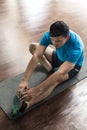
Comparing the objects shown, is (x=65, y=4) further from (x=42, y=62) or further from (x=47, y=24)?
(x=42, y=62)

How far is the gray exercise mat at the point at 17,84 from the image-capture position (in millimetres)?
1596

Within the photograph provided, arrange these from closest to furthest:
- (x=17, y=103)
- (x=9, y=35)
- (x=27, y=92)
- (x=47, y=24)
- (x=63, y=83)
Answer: (x=27, y=92) → (x=17, y=103) → (x=63, y=83) → (x=9, y=35) → (x=47, y=24)

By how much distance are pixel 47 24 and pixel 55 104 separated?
1.49 m

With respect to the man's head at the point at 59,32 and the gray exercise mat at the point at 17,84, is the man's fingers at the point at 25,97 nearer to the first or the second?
the gray exercise mat at the point at 17,84

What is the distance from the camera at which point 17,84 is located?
1.78m

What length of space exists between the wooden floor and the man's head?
465 millimetres

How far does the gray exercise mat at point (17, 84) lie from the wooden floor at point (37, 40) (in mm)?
42

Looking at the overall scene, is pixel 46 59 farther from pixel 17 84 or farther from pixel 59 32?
pixel 59 32

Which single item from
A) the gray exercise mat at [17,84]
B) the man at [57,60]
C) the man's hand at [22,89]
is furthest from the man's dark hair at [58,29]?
the gray exercise mat at [17,84]

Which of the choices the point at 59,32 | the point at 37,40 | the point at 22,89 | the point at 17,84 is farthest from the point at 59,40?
the point at 37,40

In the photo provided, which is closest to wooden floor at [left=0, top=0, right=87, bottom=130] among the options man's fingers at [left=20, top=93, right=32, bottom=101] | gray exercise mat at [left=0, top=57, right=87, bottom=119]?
gray exercise mat at [left=0, top=57, right=87, bottom=119]

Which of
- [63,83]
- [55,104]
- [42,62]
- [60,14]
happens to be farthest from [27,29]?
[55,104]

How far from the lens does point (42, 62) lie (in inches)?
74.7

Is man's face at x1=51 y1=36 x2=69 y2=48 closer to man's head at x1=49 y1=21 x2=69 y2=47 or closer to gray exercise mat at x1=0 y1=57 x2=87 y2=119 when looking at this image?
Result: man's head at x1=49 y1=21 x2=69 y2=47
